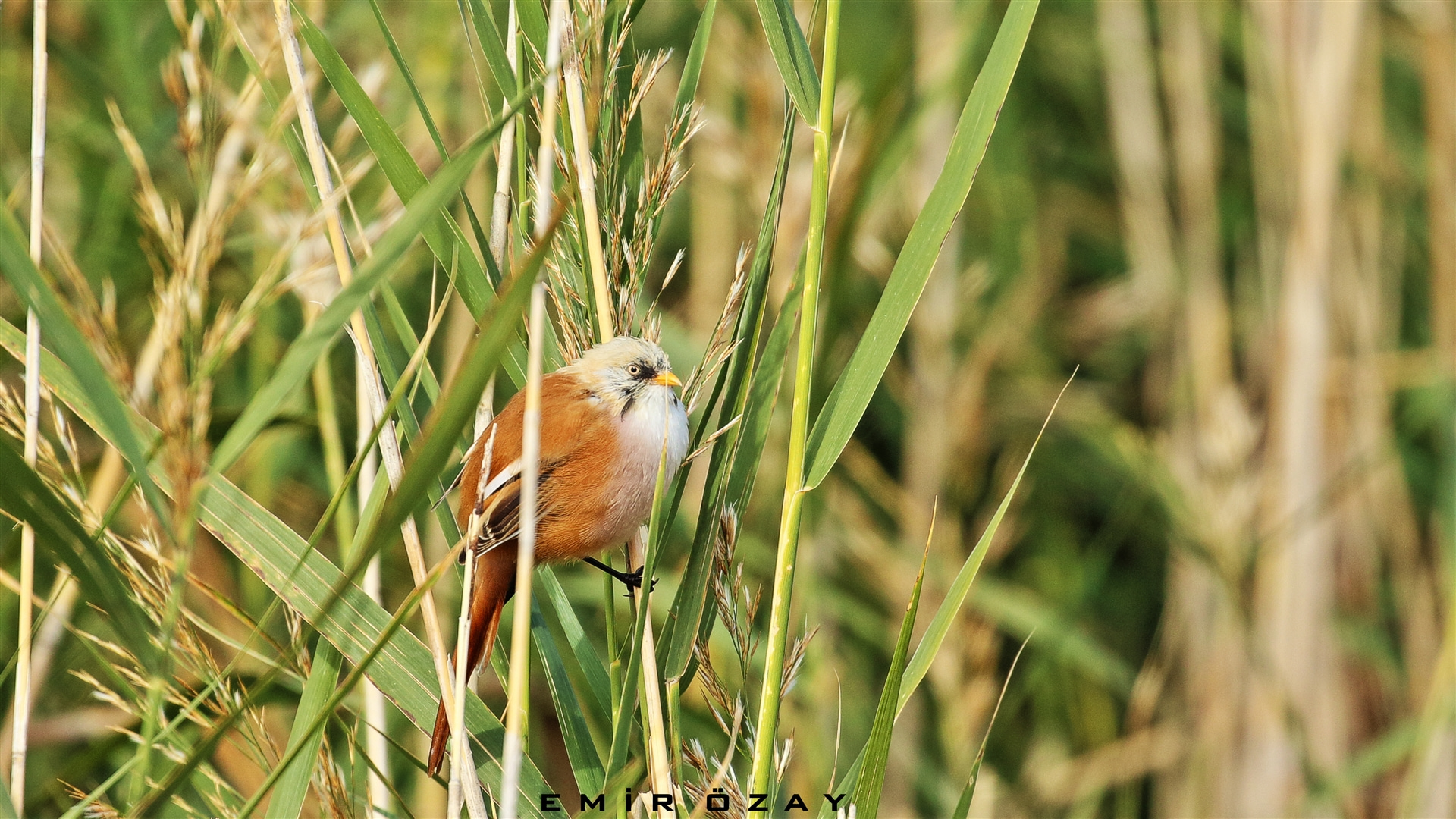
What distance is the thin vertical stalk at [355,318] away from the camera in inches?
48.5

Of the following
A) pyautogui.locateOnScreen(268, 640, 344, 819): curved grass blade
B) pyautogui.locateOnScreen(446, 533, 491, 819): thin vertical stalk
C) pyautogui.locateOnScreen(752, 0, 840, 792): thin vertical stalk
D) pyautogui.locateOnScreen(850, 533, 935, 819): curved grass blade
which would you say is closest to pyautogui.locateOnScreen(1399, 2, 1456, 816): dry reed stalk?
pyautogui.locateOnScreen(850, 533, 935, 819): curved grass blade

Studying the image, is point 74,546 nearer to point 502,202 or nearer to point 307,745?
point 307,745

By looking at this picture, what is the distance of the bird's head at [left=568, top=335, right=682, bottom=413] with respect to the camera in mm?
1469

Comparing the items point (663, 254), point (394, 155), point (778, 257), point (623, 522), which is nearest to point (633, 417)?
point (623, 522)

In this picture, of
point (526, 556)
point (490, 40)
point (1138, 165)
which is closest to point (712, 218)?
point (1138, 165)

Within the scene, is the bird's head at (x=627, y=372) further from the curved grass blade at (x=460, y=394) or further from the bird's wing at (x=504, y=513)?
the curved grass blade at (x=460, y=394)

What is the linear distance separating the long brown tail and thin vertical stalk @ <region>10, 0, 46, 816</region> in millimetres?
434

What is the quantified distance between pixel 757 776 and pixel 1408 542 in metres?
2.82

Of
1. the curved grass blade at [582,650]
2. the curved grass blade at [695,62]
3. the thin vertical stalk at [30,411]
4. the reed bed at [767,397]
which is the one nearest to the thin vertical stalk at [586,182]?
the reed bed at [767,397]

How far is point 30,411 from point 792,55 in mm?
925

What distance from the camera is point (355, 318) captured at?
1354 mm

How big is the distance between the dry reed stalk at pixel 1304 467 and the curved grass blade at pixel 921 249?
202 cm

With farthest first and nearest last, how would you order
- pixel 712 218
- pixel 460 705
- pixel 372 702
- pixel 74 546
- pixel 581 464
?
pixel 712 218 < pixel 372 702 < pixel 581 464 < pixel 460 705 < pixel 74 546

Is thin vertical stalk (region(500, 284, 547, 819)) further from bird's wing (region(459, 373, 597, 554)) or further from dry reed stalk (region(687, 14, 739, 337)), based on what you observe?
dry reed stalk (region(687, 14, 739, 337))
